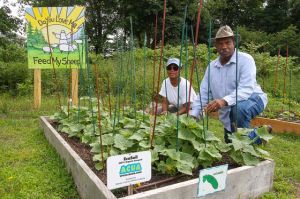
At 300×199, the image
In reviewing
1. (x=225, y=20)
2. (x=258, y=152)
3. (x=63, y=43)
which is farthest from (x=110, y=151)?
(x=225, y=20)

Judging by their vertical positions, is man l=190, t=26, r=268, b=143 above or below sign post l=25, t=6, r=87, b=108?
below

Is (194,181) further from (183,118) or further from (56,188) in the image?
(56,188)

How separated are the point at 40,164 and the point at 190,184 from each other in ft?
5.38

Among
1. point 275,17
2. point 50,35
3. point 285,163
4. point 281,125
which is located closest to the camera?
point 285,163

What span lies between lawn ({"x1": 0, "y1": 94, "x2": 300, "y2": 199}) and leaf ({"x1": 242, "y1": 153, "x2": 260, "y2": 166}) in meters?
0.28

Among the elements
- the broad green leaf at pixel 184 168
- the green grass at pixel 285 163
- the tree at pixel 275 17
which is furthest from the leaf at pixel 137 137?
the tree at pixel 275 17

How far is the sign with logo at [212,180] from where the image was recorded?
2105mm

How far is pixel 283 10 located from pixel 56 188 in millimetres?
22594

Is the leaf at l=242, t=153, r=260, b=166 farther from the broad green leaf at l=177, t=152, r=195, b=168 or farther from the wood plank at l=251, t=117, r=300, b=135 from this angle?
the wood plank at l=251, t=117, r=300, b=135

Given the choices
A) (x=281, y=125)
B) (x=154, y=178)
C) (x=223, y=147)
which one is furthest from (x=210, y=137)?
(x=281, y=125)

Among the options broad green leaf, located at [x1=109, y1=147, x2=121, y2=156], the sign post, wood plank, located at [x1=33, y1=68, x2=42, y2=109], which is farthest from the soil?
wood plank, located at [x1=33, y1=68, x2=42, y2=109]

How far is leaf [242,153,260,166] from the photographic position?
2.45 meters

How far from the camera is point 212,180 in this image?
2145 mm

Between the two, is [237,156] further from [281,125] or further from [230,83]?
[281,125]
